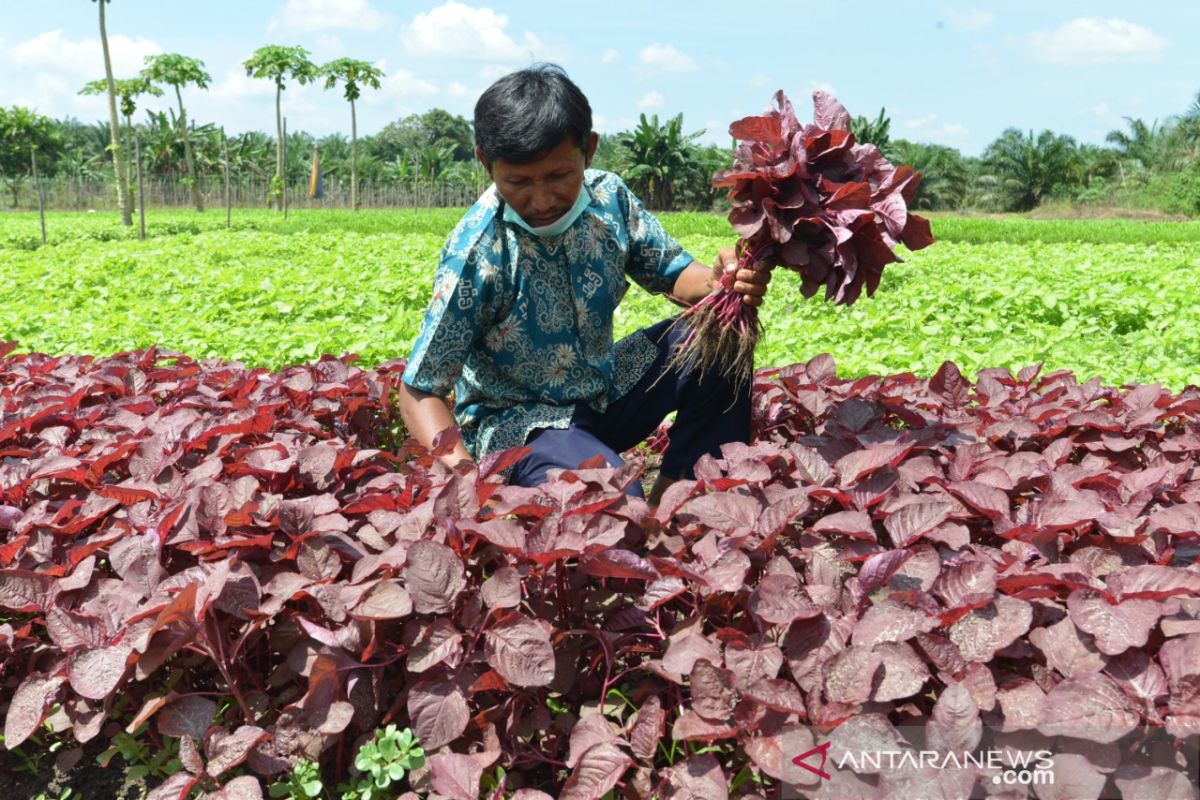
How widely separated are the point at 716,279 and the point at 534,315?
1.54 feet

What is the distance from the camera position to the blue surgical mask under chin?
227 centimetres

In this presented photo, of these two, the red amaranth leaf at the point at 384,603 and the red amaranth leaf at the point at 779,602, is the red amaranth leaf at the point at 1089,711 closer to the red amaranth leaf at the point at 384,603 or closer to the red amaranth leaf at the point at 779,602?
the red amaranth leaf at the point at 779,602

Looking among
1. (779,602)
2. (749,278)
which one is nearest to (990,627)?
(779,602)

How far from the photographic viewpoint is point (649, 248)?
252 centimetres

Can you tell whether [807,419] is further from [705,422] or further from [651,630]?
[651,630]

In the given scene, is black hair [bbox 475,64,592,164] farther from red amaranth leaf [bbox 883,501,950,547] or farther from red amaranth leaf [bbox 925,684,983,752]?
red amaranth leaf [bbox 925,684,983,752]

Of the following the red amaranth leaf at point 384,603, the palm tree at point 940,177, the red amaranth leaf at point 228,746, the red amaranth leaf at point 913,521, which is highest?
the palm tree at point 940,177

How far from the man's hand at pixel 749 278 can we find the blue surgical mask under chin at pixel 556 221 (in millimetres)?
391

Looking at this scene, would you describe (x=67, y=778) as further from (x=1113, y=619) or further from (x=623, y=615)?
(x=1113, y=619)

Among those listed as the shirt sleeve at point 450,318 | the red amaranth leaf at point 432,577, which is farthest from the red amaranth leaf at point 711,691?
the shirt sleeve at point 450,318

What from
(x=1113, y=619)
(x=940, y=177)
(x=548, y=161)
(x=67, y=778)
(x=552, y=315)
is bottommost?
(x=67, y=778)

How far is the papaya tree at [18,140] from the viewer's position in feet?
107

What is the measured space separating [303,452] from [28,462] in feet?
1.90

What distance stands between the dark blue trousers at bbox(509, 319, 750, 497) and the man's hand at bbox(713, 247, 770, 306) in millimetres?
266
